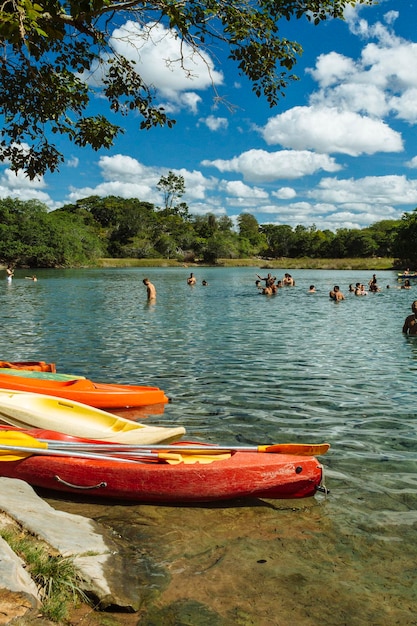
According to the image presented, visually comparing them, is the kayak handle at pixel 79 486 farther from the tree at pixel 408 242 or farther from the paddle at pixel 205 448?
the tree at pixel 408 242

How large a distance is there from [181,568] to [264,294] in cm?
3421

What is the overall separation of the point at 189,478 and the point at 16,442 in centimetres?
213

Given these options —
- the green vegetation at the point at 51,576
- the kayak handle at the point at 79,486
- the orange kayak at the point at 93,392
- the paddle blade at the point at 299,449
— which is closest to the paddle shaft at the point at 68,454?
the kayak handle at the point at 79,486

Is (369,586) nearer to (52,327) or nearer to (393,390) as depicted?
(393,390)

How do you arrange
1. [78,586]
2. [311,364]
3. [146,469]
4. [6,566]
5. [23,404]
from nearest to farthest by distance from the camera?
[6,566]
[78,586]
[146,469]
[23,404]
[311,364]

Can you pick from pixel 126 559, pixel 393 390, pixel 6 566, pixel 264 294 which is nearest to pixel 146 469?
pixel 126 559

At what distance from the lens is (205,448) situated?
6.03m

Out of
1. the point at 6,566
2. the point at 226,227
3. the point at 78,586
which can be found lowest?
the point at 78,586

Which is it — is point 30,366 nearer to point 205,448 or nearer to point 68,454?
point 68,454

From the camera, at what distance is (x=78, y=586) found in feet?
12.1

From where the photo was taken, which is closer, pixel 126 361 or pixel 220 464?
pixel 220 464

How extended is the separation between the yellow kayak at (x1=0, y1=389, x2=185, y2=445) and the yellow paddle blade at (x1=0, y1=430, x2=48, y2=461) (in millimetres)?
871

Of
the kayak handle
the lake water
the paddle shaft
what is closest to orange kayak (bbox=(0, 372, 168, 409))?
the lake water

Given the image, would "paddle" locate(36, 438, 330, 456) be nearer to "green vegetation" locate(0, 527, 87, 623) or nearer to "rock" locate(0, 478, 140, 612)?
"rock" locate(0, 478, 140, 612)
